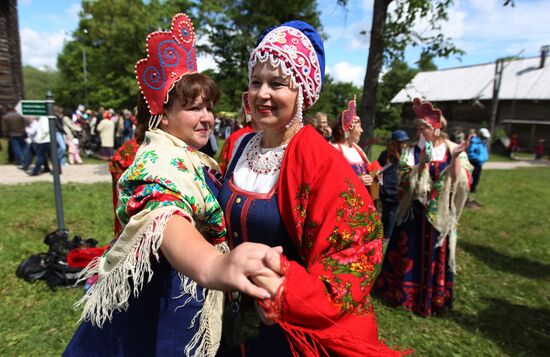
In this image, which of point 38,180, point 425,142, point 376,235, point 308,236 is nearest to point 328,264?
point 308,236

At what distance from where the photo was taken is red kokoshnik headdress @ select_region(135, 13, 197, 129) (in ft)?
5.26

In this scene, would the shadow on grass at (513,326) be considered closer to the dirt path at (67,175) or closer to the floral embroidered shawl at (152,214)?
the floral embroidered shawl at (152,214)

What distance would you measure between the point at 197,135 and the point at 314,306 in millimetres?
962

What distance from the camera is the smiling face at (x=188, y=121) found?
5.41 feet

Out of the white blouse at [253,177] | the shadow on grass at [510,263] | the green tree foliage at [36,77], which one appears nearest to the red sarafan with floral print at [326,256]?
the white blouse at [253,177]

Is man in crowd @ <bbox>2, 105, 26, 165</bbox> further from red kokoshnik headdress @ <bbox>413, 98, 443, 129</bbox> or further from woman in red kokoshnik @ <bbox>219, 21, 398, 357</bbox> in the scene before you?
woman in red kokoshnik @ <bbox>219, 21, 398, 357</bbox>

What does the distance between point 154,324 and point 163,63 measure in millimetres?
1124

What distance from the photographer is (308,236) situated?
134 cm

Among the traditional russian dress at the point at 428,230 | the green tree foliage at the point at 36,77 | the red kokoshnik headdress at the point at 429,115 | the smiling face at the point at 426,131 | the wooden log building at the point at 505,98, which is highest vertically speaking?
the green tree foliage at the point at 36,77

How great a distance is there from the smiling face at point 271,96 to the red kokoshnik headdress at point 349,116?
3.16 meters

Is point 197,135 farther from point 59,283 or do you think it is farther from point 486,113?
point 486,113

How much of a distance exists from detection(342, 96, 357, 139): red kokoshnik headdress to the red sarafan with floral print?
3235 mm

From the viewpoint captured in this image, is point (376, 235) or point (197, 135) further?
point (197, 135)

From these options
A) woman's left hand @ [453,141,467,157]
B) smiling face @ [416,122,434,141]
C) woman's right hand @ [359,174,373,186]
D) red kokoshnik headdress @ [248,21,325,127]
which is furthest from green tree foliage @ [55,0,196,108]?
red kokoshnik headdress @ [248,21,325,127]
